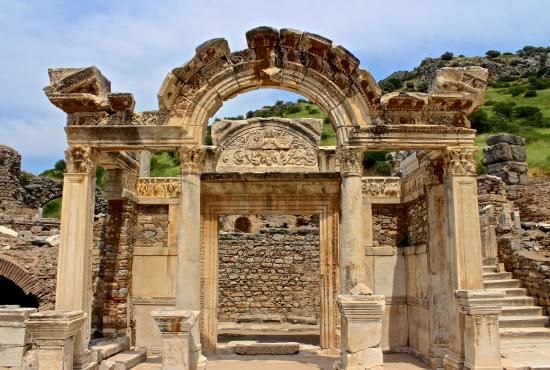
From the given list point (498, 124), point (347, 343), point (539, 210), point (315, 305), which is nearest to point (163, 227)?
point (347, 343)

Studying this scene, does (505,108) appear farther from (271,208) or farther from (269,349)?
(269,349)

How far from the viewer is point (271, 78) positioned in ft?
31.1

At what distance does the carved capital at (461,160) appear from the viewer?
9.36 meters

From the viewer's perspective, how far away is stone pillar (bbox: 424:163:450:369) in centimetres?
964

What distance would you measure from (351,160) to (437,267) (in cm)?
284

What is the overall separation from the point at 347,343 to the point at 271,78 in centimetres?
490

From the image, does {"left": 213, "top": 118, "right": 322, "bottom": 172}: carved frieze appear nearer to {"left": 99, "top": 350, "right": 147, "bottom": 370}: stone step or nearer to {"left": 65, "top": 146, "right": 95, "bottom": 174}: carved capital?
{"left": 65, "top": 146, "right": 95, "bottom": 174}: carved capital

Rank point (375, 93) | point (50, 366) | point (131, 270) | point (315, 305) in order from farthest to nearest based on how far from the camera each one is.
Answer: point (315, 305) < point (131, 270) < point (375, 93) < point (50, 366)

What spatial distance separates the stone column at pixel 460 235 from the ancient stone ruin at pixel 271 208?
0.03 metres

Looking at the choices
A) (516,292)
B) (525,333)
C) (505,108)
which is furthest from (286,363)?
(505,108)

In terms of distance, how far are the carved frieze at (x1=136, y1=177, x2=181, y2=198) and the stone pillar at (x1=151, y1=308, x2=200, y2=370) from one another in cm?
433

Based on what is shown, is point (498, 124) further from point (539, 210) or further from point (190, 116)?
point (190, 116)

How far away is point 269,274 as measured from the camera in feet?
60.8

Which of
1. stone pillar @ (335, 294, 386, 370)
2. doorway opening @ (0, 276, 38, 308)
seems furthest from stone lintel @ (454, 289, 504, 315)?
doorway opening @ (0, 276, 38, 308)
